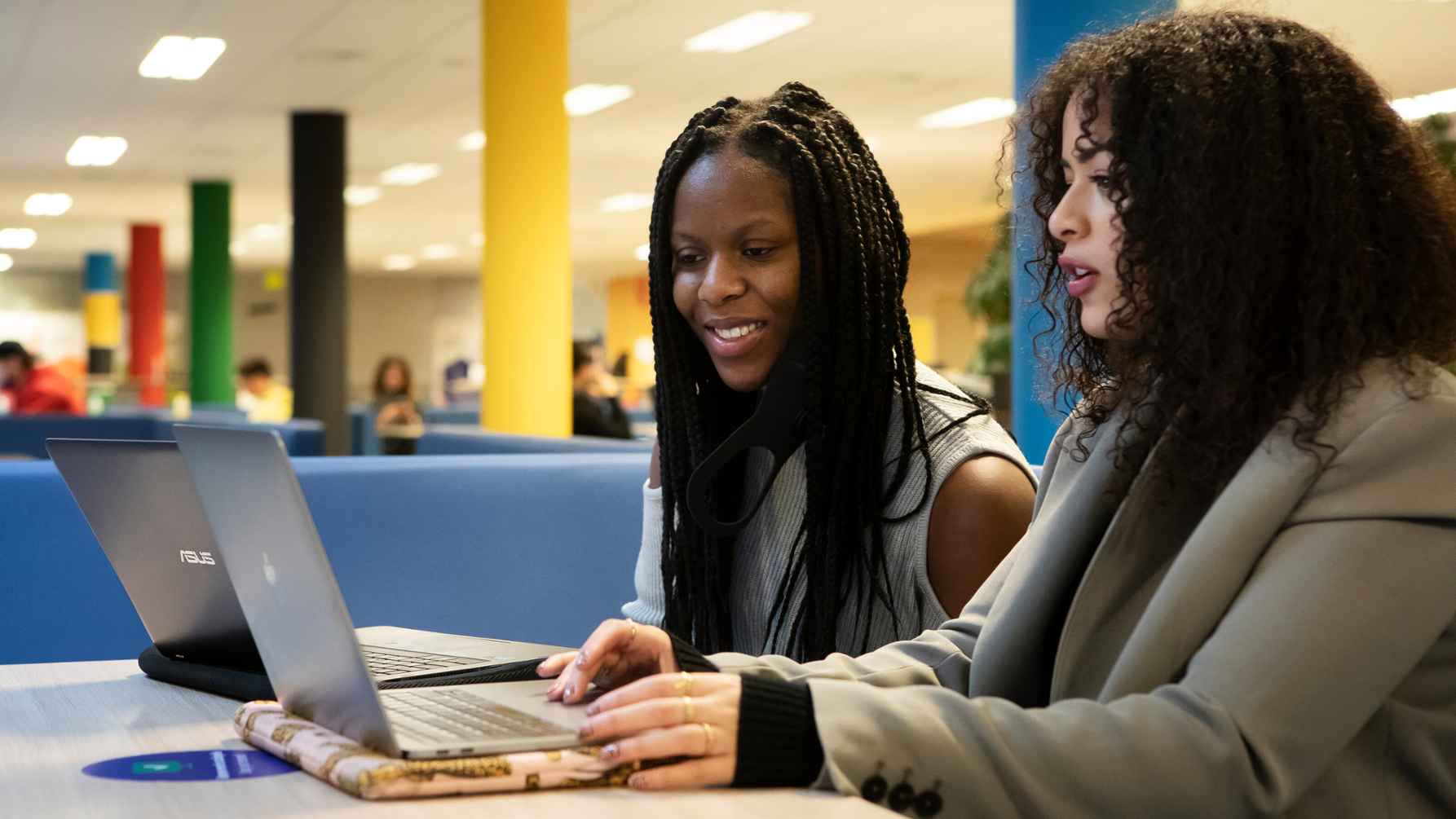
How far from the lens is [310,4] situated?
26.7 ft

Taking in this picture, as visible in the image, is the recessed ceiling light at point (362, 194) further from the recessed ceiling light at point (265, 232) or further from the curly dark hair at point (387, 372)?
the curly dark hair at point (387, 372)

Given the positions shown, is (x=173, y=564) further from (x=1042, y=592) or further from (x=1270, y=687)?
(x=1270, y=687)

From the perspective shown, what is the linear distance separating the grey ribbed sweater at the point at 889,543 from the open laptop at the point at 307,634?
2.08 feet

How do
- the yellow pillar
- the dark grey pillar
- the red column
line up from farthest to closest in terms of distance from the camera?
the red column, the dark grey pillar, the yellow pillar

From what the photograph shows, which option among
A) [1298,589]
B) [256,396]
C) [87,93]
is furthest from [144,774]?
[256,396]

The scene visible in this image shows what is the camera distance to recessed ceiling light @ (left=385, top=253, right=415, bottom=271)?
24.3m

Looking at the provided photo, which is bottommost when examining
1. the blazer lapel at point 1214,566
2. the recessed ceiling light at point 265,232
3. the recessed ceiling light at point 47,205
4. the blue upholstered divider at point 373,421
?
the blue upholstered divider at point 373,421

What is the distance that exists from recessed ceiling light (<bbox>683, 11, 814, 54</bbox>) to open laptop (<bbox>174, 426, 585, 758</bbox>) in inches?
287

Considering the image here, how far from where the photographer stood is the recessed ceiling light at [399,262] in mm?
24344

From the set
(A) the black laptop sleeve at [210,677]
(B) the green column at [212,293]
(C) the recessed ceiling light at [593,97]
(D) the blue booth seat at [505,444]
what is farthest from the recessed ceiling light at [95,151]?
(A) the black laptop sleeve at [210,677]

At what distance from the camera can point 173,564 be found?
4.92ft

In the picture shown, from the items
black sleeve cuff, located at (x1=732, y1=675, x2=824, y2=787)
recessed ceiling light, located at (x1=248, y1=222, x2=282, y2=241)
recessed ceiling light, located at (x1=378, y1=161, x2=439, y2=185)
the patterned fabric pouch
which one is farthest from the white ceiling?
the patterned fabric pouch

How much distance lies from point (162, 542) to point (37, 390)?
32.3 feet

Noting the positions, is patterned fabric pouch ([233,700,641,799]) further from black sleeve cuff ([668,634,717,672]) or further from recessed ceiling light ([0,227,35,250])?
recessed ceiling light ([0,227,35,250])
